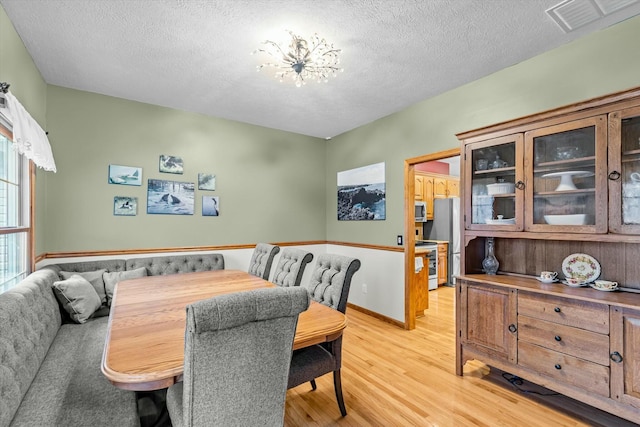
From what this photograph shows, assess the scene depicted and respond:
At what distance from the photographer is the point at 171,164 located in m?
3.63

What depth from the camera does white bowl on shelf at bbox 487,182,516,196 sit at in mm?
2430

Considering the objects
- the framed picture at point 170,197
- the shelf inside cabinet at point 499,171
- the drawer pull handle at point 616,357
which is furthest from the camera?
the framed picture at point 170,197

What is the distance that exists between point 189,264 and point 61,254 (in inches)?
47.4

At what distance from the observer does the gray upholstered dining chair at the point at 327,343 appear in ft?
5.86

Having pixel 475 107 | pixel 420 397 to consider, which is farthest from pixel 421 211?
pixel 420 397

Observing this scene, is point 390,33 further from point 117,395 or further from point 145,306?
point 117,395

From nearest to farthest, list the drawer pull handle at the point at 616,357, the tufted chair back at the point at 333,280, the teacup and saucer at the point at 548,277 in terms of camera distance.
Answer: the drawer pull handle at the point at 616,357
the tufted chair back at the point at 333,280
the teacup and saucer at the point at 548,277

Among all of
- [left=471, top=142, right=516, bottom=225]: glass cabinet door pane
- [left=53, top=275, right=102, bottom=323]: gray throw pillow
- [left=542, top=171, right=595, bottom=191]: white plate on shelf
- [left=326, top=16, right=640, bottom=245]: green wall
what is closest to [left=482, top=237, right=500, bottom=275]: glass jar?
[left=471, top=142, right=516, bottom=225]: glass cabinet door pane

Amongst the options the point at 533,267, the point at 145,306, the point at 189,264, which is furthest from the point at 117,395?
the point at 533,267

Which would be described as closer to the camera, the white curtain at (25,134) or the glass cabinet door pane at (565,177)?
the white curtain at (25,134)

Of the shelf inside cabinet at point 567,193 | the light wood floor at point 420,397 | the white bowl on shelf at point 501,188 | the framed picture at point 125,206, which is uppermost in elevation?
the white bowl on shelf at point 501,188

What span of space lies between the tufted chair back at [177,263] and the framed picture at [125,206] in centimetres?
53

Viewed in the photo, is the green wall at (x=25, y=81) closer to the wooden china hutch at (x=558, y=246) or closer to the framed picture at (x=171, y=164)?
the framed picture at (x=171, y=164)

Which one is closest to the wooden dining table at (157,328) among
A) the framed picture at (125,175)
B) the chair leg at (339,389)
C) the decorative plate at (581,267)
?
the chair leg at (339,389)
